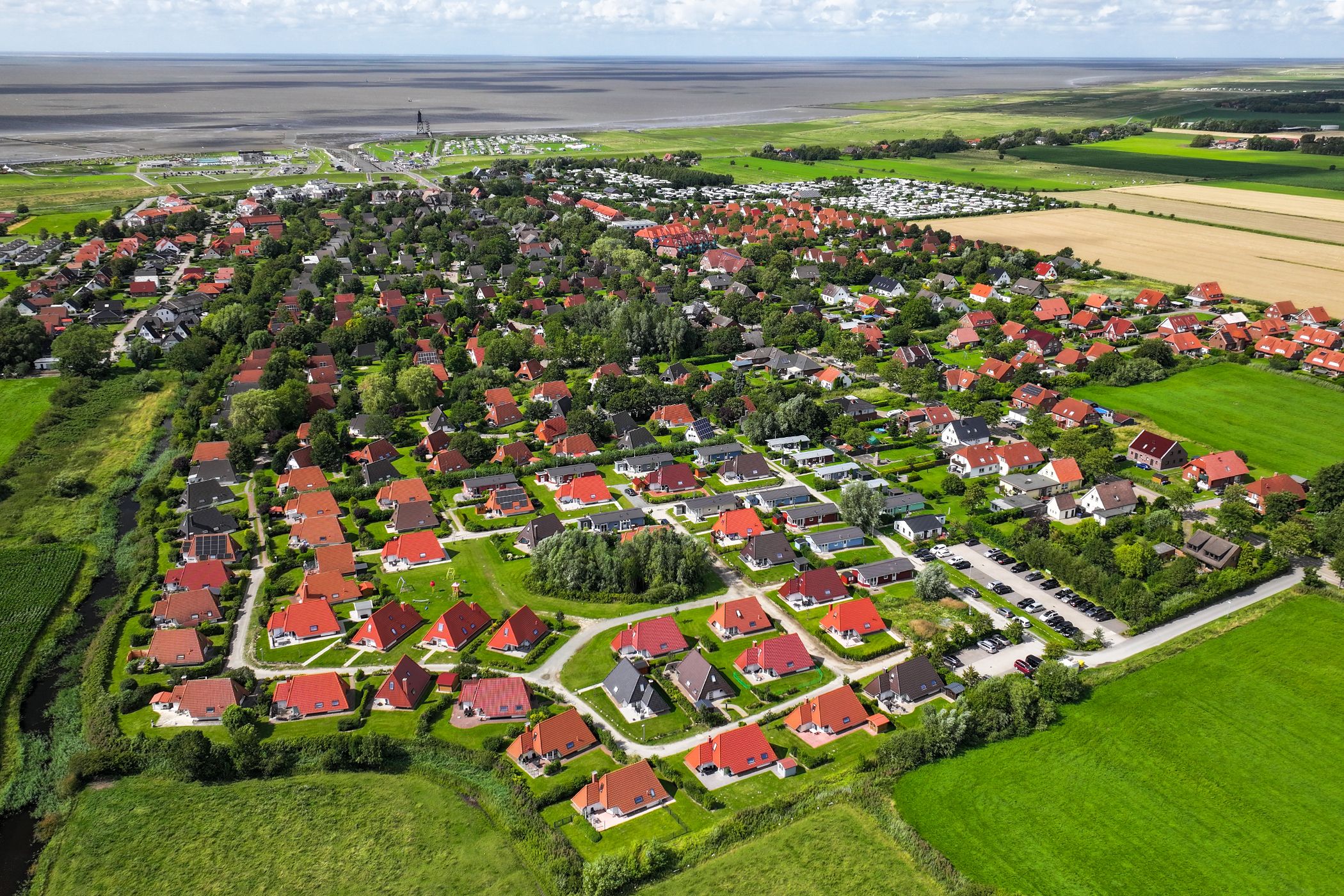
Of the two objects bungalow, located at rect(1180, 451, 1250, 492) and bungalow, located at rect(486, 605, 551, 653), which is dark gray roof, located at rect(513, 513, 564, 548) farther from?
bungalow, located at rect(1180, 451, 1250, 492)

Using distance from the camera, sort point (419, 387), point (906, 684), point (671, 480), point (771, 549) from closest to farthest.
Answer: point (906, 684)
point (771, 549)
point (671, 480)
point (419, 387)

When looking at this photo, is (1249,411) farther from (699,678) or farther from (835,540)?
(699,678)

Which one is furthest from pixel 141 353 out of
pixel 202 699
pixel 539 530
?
pixel 202 699

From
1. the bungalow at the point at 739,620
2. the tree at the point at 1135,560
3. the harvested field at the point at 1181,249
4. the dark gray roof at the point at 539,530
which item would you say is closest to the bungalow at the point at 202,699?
the dark gray roof at the point at 539,530

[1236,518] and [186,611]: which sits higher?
[1236,518]

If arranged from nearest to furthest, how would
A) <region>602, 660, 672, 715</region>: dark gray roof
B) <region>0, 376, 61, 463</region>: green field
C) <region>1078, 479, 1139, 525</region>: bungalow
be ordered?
1. <region>602, 660, 672, 715</region>: dark gray roof
2. <region>1078, 479, 1139, 525</region>: bungalow
3. <region>0, 376, 61, 463</region>: green field

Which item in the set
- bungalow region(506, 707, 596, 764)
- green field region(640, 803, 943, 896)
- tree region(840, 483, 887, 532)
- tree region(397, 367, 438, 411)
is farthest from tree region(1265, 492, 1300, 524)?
tree region(397, 367, 438, 411)
